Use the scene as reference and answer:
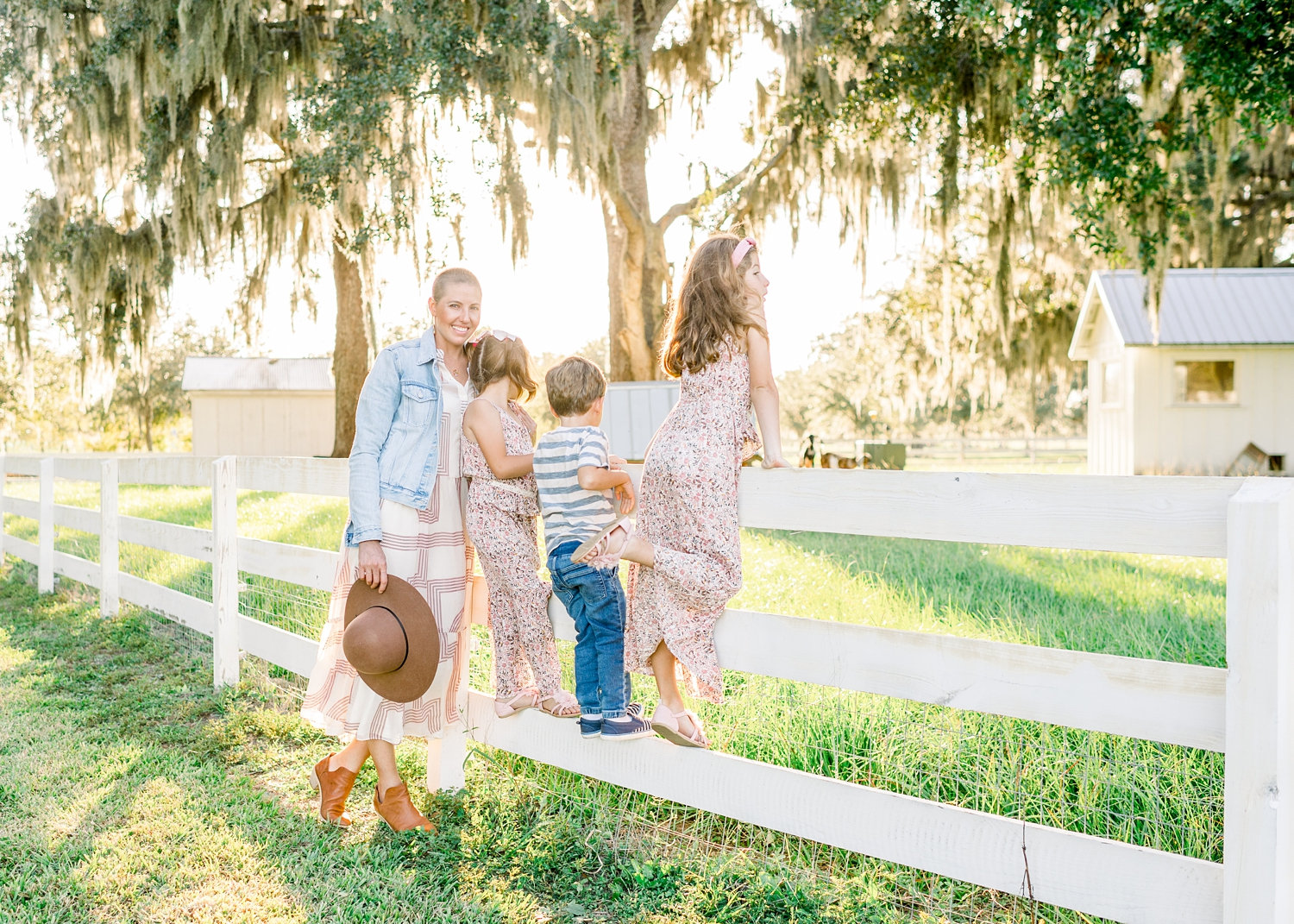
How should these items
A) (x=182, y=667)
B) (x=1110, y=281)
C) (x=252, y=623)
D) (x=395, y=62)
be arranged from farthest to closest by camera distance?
1. (x=1110, y=281)
2. (x=395, y=62)
3. (x=182, y=667)
4. (x=252, y=623)

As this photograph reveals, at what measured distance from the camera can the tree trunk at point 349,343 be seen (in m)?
14.4

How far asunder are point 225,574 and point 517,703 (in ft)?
8.09

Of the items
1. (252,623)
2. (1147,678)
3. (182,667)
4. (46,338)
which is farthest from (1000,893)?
(46,338)

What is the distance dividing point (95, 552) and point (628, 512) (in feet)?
26.5

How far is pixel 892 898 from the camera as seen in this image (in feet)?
8.63

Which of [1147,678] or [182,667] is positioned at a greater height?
[1147,678]

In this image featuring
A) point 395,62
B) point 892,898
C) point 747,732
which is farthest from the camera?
point 395,62

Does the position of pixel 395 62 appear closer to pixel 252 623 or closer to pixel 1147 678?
pixel 252 623

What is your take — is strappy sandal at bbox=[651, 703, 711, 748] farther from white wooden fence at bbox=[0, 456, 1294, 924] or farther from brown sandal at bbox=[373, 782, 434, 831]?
brown sandal at bbox=[373, 782, 434, 831]

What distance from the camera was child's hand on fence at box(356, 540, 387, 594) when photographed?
3090 mm

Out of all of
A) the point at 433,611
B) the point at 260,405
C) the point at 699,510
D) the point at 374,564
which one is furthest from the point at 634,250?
the point at 260,405

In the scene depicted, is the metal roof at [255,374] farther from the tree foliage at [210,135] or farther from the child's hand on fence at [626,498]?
the child's hand on fence at [626,498]

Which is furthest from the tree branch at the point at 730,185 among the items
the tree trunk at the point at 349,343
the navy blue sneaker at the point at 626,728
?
the navy blue sneaker at the point at 626,728

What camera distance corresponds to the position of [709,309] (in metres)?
2.70
